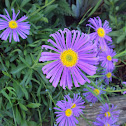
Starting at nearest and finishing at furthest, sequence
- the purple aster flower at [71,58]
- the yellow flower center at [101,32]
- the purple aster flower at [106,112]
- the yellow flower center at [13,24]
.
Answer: the purple aster flower at [71,58] → the yellow flower center at [13,24] → the yellow flower center at [101,32] → the purple aster flower at [106,112]

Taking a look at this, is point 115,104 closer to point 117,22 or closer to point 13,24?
point 117,22

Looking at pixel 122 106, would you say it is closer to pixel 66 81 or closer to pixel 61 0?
pixel 66 81

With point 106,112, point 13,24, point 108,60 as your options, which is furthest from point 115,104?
point 13,24

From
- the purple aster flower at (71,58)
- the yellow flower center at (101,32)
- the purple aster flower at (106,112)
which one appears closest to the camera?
the purple aster flower at (71,58)

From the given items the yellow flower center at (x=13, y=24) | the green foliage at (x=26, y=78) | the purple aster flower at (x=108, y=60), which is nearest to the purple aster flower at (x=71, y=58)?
the green foliage at (x=26, y=78)

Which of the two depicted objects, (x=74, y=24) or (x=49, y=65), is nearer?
(x=49, y=65)

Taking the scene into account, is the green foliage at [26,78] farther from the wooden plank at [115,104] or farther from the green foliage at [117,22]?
the wooden plank at [115,104]

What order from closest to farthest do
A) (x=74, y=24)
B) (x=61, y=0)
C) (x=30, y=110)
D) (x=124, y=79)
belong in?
(x=30, y=110), (x=61, y=0), (x=74, y=24), (x=124, y=79)

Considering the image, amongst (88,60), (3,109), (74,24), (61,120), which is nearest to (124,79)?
(74,24)
